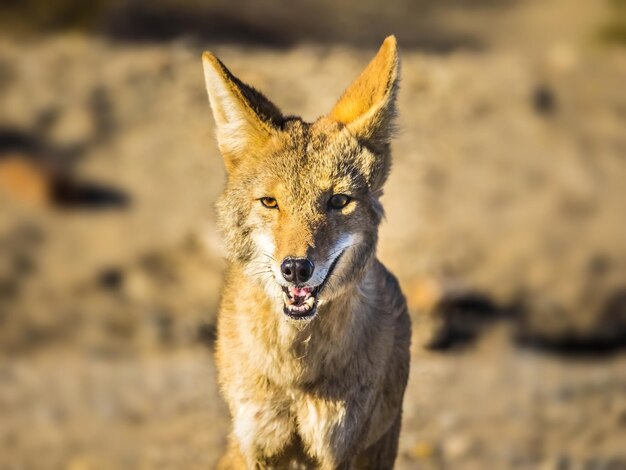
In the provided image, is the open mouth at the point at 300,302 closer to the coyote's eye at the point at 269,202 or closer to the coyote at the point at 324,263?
the coyote at the point at 324,263

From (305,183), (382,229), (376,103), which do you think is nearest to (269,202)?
(305,183)

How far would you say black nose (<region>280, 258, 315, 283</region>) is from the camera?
17.4 ft

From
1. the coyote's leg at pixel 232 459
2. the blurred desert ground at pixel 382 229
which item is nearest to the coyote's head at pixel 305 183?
the coyote's leg at pixel 232 459

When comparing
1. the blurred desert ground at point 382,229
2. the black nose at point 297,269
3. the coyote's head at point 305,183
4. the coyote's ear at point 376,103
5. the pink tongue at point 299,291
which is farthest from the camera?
the blurred desert ground at point 382,229

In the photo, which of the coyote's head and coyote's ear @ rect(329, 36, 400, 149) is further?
coyote's ear @ rect(329, 36, 400, 149)

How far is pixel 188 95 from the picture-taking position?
17.0 metres

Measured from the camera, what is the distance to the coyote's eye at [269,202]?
5.68 metres

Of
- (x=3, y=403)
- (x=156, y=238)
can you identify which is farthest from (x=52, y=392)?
(x=156, y=238)

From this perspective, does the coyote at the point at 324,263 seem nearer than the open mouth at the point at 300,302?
No

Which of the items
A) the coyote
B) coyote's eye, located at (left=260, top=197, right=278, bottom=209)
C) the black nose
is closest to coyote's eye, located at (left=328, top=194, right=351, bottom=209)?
the coyote

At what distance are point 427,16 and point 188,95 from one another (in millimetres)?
5184

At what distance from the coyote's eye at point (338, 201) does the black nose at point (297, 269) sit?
0.44 metres

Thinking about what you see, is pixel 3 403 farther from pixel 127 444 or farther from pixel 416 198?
pixel 416 198

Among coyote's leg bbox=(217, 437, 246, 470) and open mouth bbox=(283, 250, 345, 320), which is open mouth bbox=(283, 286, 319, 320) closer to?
open mouth bbox=(283, 250, 345, 320)
